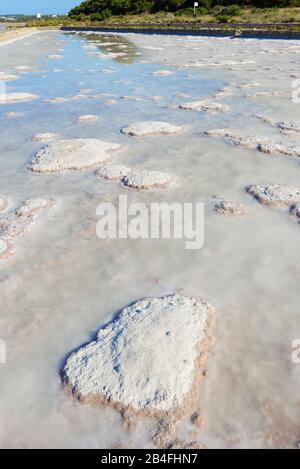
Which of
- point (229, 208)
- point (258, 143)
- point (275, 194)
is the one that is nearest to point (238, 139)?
point (258, 143)

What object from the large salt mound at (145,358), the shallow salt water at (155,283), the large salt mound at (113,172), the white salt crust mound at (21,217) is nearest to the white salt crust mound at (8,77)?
the shallow salt water at (155,283)

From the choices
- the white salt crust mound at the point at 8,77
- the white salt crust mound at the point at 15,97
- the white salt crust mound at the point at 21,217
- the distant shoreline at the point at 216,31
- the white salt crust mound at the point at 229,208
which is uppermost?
the distant shoreline at the point at 216,31

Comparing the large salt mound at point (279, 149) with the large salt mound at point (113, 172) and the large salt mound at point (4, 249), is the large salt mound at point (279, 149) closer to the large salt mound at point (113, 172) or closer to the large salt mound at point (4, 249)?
the large salt mound at point (113, 172)

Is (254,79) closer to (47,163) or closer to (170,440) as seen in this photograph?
(47,163)

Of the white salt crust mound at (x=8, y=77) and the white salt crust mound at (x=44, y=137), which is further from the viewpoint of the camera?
the white salt crust mound at (x=8, y=77)

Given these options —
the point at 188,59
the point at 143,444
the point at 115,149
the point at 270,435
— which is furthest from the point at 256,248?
the point at 188,59

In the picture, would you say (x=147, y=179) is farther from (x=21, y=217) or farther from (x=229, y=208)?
(x=21, y=217)
